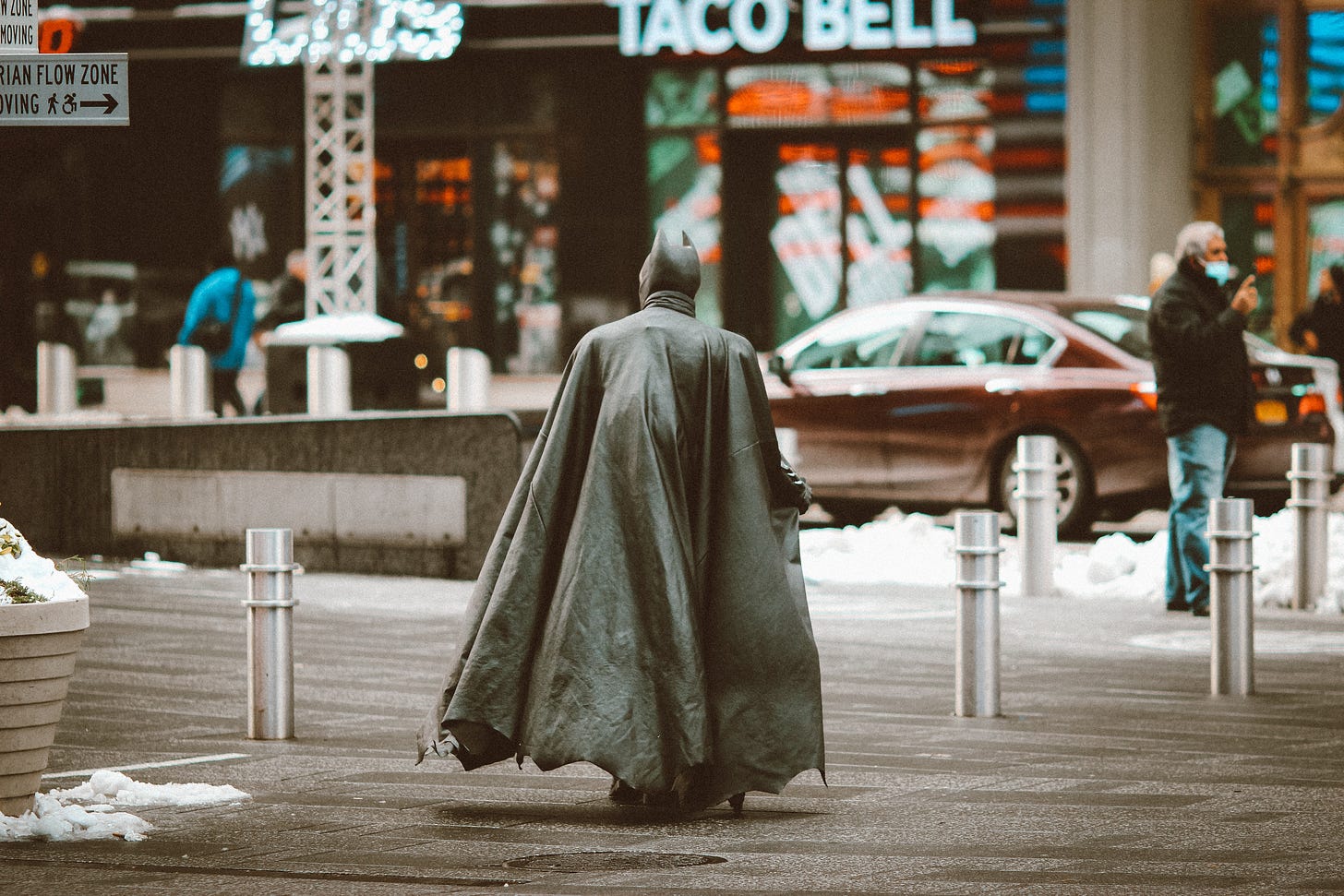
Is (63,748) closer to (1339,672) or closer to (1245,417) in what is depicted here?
(1339,672)

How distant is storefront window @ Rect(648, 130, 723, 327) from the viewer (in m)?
25.7

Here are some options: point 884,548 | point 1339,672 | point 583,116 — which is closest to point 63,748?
point 1339,672

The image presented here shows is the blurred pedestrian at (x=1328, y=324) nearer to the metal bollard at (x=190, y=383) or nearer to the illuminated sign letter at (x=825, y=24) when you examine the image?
the illuminated sign letter at (x=825, y=24)

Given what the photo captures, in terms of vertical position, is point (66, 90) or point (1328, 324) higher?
point (66, 90)

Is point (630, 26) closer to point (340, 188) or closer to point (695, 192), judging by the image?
point (695, 192)

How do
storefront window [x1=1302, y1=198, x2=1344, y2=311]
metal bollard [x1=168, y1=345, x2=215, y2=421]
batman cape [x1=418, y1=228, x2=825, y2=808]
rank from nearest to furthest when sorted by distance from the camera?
batman cape [x1=418, y1=228, x2=825, y2=808] < metal bollard [x1=168, y1=345, x2=215, y2=421] < storefront window [x1=1302, y1=198, x2=1344, y2=311]

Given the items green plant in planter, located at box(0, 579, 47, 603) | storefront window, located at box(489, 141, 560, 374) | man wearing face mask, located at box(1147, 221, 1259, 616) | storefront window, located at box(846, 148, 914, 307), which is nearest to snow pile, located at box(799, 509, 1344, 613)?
man wearing face mask, located at box(1147, 221, 1259, 616)

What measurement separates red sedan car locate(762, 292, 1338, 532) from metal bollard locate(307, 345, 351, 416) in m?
6.22

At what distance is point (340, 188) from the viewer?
2388cm

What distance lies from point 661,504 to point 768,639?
0.47 meters

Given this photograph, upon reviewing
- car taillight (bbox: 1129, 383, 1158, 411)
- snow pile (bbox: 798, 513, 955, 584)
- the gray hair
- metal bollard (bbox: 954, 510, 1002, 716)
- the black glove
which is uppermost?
the gray hair

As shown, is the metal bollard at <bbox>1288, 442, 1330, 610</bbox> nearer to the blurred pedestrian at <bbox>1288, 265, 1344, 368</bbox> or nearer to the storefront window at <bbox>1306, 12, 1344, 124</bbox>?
the blurred pedestrian at <bbox>1288, 265, 1344, 368</bbox>

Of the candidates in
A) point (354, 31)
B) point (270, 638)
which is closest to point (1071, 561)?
point (270, 638)

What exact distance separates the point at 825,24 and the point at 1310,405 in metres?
10.7
